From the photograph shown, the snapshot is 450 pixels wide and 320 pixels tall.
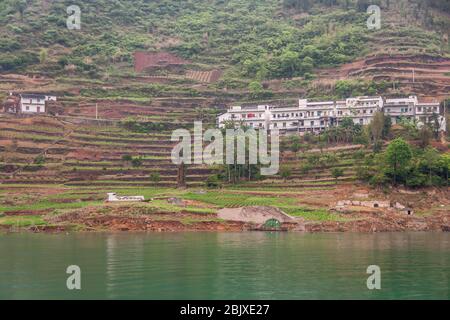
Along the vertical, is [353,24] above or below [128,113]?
above

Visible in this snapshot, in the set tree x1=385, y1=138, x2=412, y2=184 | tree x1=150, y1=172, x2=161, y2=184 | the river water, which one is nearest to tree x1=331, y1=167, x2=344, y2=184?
tree x1=385, y1=138, x2=412, y2=184

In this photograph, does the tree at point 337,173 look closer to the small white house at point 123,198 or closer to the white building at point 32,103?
the small white house at point 123,198

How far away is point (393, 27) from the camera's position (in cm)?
12788

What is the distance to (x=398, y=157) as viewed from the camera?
79062 mm

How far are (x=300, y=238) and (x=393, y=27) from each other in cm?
7847

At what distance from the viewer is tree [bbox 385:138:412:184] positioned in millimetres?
78812

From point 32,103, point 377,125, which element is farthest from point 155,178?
point 377,125

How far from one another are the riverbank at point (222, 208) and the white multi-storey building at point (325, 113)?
23.0 metres

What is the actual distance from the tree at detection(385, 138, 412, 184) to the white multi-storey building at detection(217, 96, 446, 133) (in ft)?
60.6

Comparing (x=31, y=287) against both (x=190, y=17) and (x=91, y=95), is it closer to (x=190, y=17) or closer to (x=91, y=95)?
(x=91, y=95)
